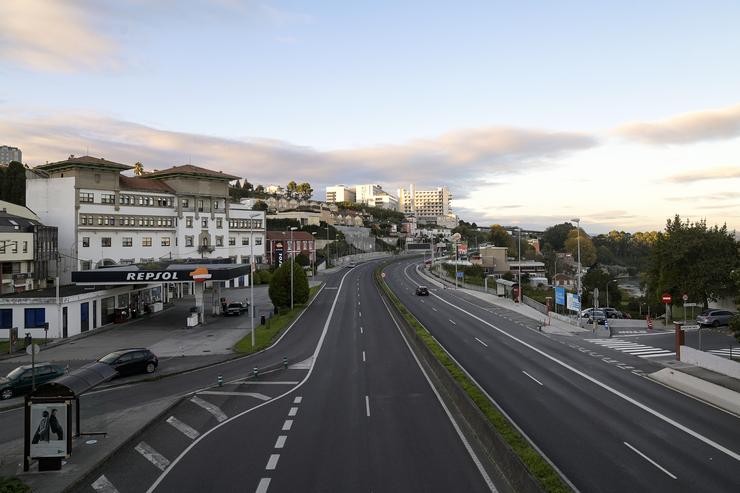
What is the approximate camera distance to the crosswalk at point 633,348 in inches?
1378

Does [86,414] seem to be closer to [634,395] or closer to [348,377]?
[348,377]

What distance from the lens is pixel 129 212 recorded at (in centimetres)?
7881

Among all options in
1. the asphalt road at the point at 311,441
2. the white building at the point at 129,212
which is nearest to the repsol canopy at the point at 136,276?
the white building at the point at 129,212

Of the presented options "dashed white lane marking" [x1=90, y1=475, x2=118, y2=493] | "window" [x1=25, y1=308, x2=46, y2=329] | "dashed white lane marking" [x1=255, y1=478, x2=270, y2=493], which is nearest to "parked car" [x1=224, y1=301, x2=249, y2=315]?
"window" [x1=25, y1=308, x2=46, y2=329]

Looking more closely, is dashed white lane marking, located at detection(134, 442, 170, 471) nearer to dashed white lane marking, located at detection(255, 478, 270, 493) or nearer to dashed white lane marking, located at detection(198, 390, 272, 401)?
dashed white lane marking, located at detection(255, 478, 270, 493)

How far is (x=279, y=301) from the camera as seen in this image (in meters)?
59.0

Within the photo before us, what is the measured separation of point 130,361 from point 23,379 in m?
5.08

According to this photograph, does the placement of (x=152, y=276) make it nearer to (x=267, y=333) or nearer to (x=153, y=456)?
(x=267, y=333)

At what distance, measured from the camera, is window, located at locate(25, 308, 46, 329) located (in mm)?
43688

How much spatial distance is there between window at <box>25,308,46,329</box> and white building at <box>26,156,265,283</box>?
104ft

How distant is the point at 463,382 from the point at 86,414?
52.9 feet

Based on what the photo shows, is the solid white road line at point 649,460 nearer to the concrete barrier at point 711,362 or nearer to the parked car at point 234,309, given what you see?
the concrete barrier at point 711,362

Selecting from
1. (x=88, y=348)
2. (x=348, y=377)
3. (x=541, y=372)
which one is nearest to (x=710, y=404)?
(x=541, y=372)

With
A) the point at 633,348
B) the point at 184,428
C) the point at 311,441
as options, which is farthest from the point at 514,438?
the point at 633,348
